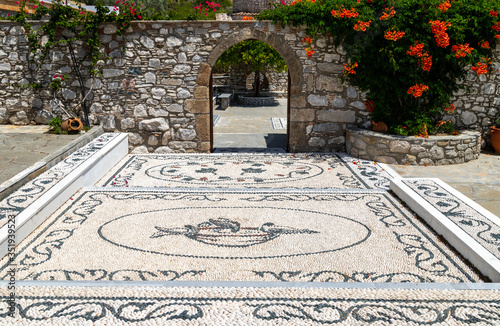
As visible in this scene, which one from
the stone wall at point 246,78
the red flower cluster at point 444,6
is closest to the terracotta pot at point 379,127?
the red flower cluster at point 444,6

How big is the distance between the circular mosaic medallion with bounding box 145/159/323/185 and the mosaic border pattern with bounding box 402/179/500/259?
5.82 feet

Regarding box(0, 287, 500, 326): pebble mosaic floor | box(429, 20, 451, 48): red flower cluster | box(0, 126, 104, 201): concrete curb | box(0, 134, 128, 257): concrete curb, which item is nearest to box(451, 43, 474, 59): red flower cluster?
box(429, 20, 451, 48): red flower cluster

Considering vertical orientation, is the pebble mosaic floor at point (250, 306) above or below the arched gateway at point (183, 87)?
below

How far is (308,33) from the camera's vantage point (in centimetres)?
787

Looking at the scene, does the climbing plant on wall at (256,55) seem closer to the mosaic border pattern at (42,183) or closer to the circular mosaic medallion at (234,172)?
the circular mosaic medallion at (234,172)

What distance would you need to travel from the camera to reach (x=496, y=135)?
27.1 ft

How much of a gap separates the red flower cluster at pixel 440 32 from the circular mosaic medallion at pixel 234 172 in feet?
9.10

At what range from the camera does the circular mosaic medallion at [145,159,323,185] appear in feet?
21.9

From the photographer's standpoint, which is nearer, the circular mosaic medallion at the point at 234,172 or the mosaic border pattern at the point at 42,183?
the mosaic border pattern at the point at 42,183

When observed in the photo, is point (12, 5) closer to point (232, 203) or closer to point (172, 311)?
point (232, 203)

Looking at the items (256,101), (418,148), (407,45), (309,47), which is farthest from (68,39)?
(256,101)

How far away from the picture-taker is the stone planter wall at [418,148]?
745 cm

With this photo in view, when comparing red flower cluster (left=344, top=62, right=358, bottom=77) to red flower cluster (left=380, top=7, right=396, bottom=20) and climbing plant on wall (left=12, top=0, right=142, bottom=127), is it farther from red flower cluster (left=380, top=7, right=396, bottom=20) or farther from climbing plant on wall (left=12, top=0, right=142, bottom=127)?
climbing plant on wall (left=12, top=0, right=142, bottom=127)

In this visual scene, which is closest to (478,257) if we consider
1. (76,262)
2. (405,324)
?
(405,324)
